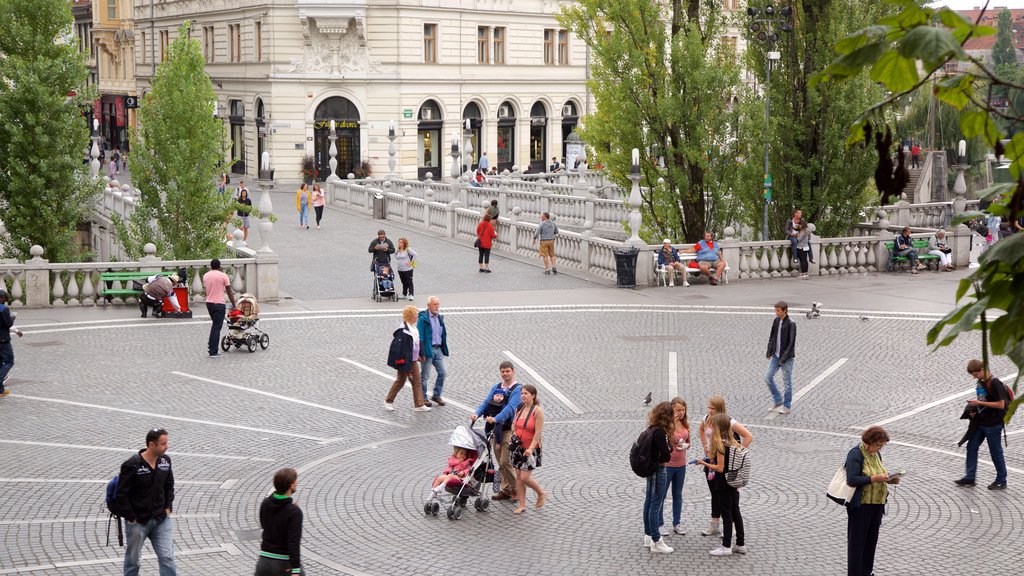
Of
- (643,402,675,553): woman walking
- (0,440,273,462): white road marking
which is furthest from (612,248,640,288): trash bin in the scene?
(643,402,675,553): woman walking

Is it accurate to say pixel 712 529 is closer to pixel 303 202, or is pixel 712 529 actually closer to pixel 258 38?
pixel 303 202

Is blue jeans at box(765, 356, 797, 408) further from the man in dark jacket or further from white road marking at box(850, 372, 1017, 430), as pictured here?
white road marking at box(850, 372, 1017, 430)

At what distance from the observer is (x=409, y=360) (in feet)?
56.1

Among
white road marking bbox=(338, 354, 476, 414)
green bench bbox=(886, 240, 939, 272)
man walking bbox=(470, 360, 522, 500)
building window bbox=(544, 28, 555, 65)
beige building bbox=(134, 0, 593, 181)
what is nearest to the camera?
man walking bbox=(470, 360, 522, 500)

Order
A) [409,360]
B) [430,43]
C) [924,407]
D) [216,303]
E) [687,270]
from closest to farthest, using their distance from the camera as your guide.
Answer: [409,360] < [924,407] < [216,303] < [687,270] < [430,43]

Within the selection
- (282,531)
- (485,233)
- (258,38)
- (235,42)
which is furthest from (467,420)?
(235,42)

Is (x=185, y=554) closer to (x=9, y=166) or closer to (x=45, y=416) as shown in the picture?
(x=45, y=416)

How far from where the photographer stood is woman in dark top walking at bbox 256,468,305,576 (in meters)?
9.34

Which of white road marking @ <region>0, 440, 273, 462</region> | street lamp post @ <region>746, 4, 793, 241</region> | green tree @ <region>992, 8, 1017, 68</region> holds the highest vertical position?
green tree @ <region>992, 8, 1017, 68</region>

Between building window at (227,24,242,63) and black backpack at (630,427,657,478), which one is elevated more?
building window at (227,24,242,63)

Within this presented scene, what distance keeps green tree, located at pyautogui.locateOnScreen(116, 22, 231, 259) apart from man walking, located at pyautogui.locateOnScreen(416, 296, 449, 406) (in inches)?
460

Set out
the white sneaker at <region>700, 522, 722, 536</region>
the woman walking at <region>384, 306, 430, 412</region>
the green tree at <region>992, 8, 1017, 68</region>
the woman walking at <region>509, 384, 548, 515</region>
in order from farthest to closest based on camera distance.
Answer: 1. the green tree at <region>992, 8, 1017, 68</region>
2. the woman walking at <region>384, 306, 430, 412</region>
3. the woman walking at <region>509, 384, 548, 515</region>
4. the white sneaker at <region>700, 522, 722, 536</region>

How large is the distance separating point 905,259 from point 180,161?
18.5 metres

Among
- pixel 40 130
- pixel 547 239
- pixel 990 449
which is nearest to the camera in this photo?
pixel 990 449
